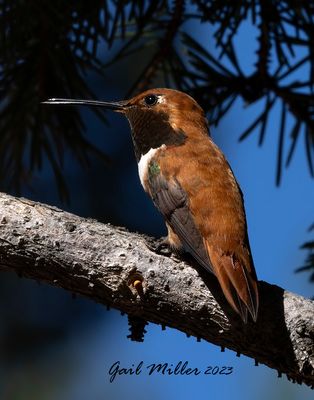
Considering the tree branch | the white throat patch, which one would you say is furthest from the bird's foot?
the white throat patch

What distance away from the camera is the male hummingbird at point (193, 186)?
10.8 ft

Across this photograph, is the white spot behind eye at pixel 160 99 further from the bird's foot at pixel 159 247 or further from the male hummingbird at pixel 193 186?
the bird's foot at pixel 159 247

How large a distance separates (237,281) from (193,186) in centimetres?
58

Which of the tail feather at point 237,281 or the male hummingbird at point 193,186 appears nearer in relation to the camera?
the tail feather at point 237,281

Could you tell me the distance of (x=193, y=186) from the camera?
12.1 feet

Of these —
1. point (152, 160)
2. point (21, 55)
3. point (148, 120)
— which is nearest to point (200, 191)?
point (152, 160)

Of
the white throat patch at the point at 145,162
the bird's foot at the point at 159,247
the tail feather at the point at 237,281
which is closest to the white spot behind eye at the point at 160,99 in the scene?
the white throat patch at the point at 145,162

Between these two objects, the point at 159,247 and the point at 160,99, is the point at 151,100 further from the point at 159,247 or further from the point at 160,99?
the point at 159,247

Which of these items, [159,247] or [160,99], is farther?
[160,99]

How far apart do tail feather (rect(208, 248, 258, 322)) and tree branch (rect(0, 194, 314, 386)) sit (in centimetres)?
4

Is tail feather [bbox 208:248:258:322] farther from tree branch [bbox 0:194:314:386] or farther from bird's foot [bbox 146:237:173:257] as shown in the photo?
bird's foot [bbox 146:237:173:257]

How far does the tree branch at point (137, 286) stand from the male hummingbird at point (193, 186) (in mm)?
92

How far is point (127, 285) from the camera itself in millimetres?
3018

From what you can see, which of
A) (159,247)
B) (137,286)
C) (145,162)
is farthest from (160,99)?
(137,286)
